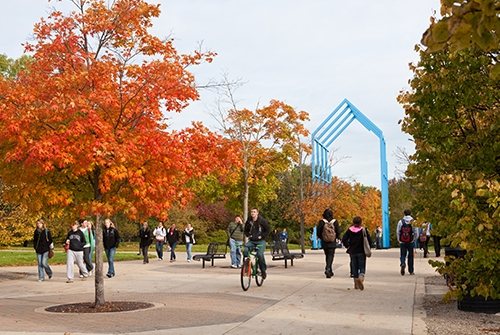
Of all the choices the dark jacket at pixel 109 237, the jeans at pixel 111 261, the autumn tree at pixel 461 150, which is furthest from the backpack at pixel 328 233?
the autumn tree at pixel 461 150

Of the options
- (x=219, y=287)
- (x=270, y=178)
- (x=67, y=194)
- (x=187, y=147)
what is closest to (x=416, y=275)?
(x=219, y=287)

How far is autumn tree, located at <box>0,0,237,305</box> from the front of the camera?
1157 centimetres

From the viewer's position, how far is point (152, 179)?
12164mm

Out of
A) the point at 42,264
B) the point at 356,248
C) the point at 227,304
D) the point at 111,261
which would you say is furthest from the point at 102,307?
the point at 111,261

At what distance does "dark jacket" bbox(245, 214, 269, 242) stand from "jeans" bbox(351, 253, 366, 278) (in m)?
2.04

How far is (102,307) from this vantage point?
12258 mm

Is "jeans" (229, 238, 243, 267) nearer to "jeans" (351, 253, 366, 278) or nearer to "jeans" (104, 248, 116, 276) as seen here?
"jeans" (104, 248, 116, 276)

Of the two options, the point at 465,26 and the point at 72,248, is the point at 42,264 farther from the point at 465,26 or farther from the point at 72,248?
the point at 465,26

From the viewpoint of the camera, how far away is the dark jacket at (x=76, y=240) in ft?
63.3

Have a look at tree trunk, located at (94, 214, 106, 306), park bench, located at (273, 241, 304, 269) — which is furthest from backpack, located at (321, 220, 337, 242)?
tree trunk, located at (94, 214, 106, 306)

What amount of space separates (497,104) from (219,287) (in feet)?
27.5

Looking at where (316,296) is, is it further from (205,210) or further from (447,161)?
(205,210)

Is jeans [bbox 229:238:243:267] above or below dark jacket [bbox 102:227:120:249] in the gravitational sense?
below

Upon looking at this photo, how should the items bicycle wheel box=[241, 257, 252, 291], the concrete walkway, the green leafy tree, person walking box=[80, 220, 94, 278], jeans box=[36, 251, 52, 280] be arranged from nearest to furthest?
the green leafy tree → the concrete walkway → bicycle wheel box=[241, 257, 252, 291] → jeans box=[36, 251, 52, 280] → person walking box=[80, 220, 94, 278]
